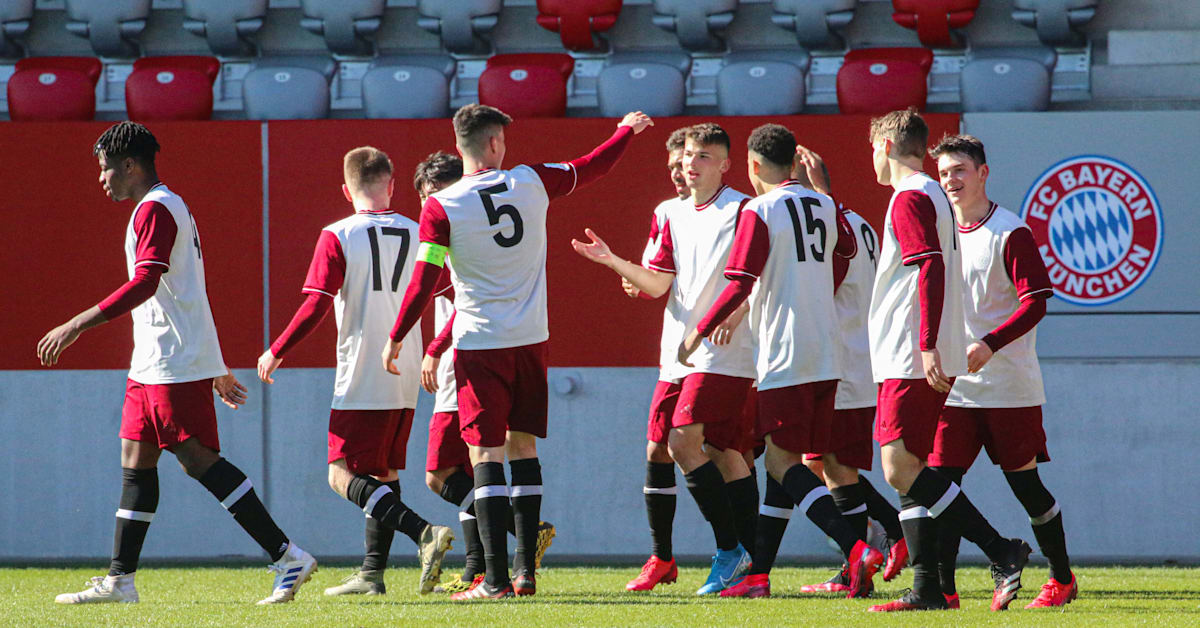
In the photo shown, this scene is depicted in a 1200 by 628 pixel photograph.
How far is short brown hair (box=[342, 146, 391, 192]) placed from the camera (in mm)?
5922

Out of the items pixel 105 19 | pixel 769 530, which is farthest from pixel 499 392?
pixel 105 19

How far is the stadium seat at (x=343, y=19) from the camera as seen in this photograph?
10180 millimetres

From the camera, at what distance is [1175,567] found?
24.6 feet

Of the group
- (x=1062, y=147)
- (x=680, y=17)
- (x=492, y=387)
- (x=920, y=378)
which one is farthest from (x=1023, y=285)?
(x=680, y=17)

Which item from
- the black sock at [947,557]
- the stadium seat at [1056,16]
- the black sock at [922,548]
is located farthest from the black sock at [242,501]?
the stadium seat at [1056,16]

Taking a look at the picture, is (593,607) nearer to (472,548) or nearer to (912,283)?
(472,548)

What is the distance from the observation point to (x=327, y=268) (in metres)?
5.70

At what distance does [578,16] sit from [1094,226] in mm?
3868

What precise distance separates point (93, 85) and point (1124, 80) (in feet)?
22.0

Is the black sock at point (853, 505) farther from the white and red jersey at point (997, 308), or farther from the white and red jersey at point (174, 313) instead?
the white and red jersey at point (174, 313)

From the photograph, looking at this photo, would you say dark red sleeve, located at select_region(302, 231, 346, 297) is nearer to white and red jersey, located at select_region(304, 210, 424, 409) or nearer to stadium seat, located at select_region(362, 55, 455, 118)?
white and red jersey, located at select_region(304, 210, 424, 409)

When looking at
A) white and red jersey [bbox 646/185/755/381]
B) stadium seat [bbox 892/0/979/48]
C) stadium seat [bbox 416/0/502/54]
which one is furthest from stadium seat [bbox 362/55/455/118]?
white and red jersey [bbox 646/185/755/381]

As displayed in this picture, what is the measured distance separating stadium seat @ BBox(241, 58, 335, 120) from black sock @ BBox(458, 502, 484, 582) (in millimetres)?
4181

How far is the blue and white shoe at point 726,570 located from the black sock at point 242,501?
172cm
